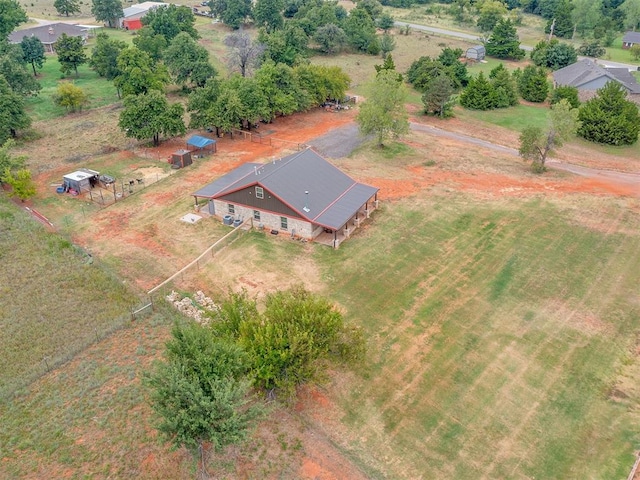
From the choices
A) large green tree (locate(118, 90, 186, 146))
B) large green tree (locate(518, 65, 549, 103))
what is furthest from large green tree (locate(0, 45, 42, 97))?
large green tree (locate(518, 65, 549, 103))

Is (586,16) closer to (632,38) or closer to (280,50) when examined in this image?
(632,38)

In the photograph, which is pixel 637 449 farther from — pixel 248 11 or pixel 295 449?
pixel 248 11

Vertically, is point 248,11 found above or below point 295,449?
above

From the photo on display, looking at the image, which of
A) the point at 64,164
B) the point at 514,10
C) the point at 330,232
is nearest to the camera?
the point at 330,232

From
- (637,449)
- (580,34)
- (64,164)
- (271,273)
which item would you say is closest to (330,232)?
(271,273)

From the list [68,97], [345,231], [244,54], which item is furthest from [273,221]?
[244,54]

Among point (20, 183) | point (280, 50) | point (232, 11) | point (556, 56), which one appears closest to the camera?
point (20, 183)

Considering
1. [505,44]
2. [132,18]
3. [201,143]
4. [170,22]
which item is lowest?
[201,143]

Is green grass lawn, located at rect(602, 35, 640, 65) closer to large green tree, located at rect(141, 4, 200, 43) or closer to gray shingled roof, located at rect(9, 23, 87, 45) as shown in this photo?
large green tree, located at rect(141, 4, 200, 43)
